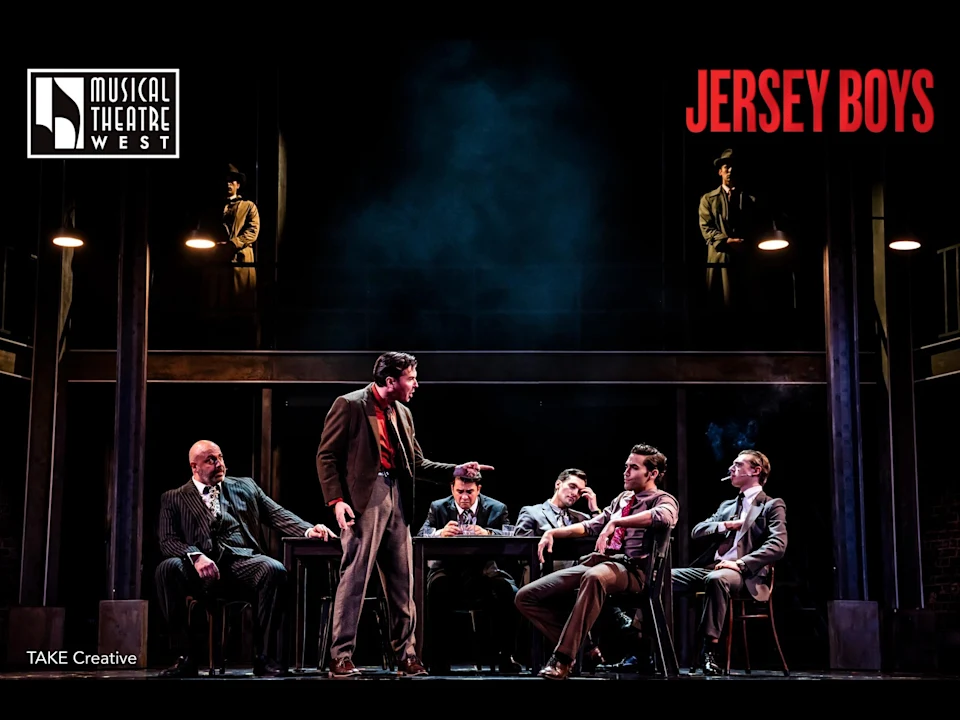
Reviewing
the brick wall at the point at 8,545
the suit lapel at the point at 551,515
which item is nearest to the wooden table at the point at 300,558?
the suit lapel at the point at 551,515

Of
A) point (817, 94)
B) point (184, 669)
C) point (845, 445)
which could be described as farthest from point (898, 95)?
point (184, 669)

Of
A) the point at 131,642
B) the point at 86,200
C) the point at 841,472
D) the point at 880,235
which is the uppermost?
the point at 86,200

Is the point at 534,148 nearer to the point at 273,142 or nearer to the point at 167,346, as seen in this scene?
the point at 273,142

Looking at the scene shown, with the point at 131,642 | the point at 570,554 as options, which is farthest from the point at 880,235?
the point at 131,642

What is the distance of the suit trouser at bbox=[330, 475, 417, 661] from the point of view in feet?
18.1

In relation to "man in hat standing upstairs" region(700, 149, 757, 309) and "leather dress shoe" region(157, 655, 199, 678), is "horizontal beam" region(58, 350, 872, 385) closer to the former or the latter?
"man in hat standing upstairs" region(700, 149, 757, 309)

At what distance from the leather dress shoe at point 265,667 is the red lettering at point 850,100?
4.66 m

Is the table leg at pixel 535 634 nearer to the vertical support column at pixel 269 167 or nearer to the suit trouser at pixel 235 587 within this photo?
the suit trouser at pixel 235 587

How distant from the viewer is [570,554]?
6.62 meters

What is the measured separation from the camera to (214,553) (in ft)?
21.1

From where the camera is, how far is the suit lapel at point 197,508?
643cm

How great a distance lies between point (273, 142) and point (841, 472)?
21.8 ft

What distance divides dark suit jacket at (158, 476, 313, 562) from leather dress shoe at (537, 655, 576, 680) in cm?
165

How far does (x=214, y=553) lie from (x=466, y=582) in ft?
5.85
